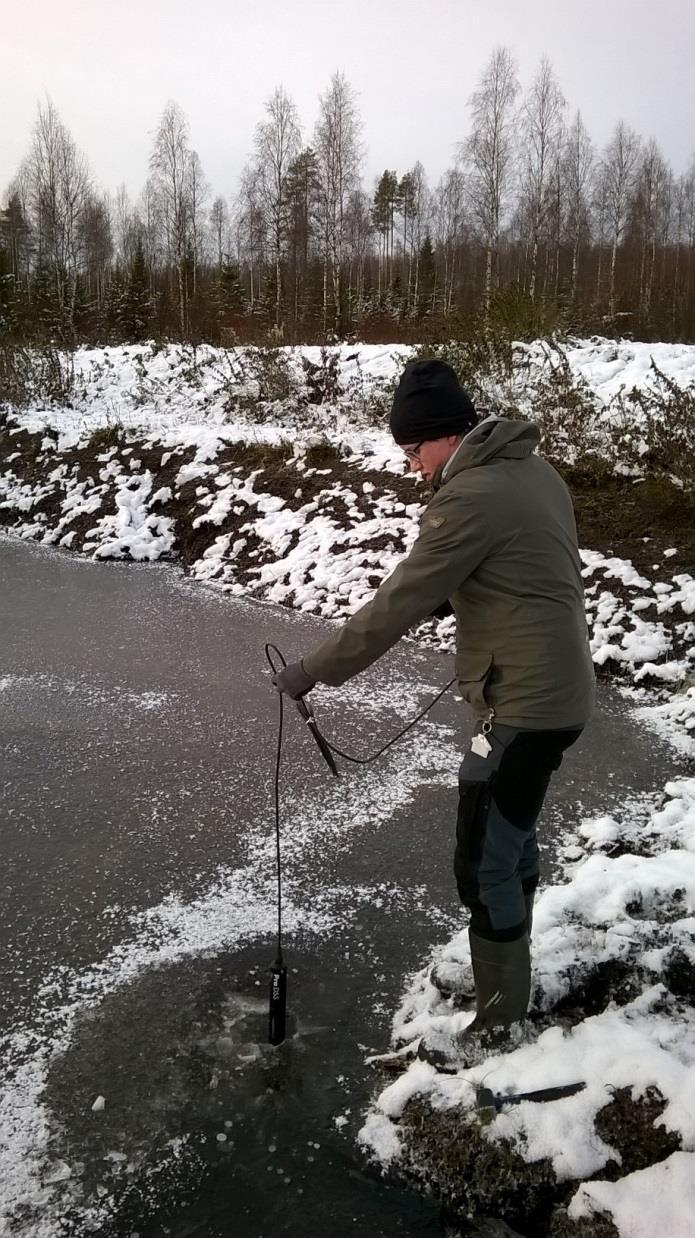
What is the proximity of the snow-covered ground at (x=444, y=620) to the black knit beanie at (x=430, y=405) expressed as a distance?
1857 mm

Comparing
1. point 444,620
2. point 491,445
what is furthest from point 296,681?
point 444,620

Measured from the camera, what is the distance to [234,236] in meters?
52.4

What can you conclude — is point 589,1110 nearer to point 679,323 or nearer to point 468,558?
point 468,558

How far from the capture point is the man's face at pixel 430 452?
2.46 m

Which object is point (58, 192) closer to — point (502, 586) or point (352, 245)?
point (352, 245)

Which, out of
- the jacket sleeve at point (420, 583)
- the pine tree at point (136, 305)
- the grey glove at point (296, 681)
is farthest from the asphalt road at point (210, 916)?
the pine tree at point (136, 305)

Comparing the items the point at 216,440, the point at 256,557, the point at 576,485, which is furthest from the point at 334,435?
the point at 576,485

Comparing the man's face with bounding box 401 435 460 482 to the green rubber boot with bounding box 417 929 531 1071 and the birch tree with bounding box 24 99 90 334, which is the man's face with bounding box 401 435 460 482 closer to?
the green rubber boot with bounding box 417 929 531 1071

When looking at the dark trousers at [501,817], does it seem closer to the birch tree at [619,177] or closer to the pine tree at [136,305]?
the pine tree at [136,305]

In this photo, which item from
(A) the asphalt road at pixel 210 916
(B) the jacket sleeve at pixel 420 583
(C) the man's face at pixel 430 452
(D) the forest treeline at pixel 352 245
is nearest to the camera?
(B) the jacket sleeve at pixel 420 583

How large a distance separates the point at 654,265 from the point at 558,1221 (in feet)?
128

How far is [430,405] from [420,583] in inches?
20.8

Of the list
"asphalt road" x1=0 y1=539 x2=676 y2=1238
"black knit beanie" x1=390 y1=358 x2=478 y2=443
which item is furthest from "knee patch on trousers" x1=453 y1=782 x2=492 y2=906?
"black knit beanie" x1=390 y1=358 x2=478 y2=443

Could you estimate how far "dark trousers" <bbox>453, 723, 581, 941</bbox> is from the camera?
236cm
